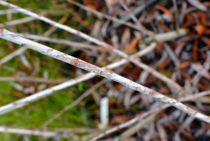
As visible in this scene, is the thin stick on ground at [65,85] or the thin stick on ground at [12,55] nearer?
the thin stick on ground at [65,85]

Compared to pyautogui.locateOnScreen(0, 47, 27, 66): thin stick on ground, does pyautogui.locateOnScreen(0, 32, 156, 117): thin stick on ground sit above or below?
below

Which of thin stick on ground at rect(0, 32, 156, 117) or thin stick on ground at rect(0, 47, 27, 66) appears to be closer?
thin stick on ground at rect(0, 32, 156, 117)

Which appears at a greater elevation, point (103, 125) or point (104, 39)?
point (104, 39)

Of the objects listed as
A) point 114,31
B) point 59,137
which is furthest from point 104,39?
point 59,137

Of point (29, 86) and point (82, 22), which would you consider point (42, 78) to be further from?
point (82, 22)

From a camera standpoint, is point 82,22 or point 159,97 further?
point 82,22

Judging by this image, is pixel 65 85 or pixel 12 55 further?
pixel 12 55

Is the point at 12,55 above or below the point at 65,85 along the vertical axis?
above

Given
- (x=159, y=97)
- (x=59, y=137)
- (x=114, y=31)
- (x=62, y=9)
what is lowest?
(x=159, y=97)

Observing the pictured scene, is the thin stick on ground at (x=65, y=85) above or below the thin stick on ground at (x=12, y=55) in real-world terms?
below

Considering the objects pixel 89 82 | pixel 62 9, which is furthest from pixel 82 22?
pixel 89 82
